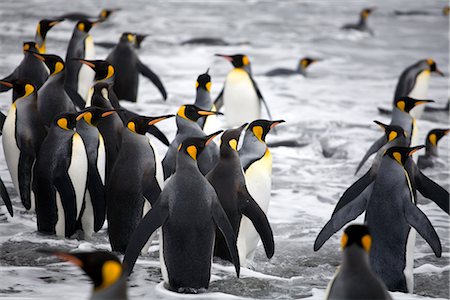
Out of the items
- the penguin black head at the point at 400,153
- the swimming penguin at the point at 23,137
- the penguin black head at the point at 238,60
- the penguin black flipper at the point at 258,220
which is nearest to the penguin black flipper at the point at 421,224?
the penguin black head at the point at 400,153

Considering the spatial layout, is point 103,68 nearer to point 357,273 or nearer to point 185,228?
point 185,228

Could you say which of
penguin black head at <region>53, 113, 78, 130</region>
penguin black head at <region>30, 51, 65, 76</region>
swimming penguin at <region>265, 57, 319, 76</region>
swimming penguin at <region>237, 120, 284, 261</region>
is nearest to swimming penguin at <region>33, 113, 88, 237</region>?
penguin black head at <region>53, 113, 78, 130</region>

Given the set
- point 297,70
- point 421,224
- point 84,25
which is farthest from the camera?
point 297,70

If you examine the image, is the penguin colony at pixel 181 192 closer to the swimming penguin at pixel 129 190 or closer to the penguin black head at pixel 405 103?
the swimming penguin at pixel 129 190

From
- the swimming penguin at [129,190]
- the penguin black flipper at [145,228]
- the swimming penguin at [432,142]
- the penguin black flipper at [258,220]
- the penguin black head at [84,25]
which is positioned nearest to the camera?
the penguin black flipper at [145,228]

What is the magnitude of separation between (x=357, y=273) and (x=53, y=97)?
3327 mm

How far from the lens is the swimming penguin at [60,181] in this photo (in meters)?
4.34

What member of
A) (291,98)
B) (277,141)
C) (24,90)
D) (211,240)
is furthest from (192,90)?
(211,240)

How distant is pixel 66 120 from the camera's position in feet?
14.5

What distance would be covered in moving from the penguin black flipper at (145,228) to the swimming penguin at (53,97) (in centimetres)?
198

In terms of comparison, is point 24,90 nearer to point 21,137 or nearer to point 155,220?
point 21,137

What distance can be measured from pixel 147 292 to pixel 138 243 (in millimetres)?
216

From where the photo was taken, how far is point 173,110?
777 cm

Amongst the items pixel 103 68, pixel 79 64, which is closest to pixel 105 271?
pixel 103 68
